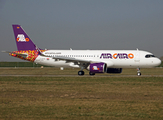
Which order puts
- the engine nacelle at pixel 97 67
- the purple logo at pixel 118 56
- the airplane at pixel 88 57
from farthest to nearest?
the purple logo at pixel 118 56 < the airplane at pixel 88 57 < the engine nacelle at pixel 97 67

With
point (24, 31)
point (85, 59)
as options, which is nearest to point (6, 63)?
point (24, 31)

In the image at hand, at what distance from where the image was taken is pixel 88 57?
4122 cm

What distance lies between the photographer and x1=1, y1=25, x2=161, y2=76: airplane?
129 ft

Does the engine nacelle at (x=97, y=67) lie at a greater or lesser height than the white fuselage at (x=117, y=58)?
lesser

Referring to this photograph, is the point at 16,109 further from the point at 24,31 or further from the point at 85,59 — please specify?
the point at 24,31

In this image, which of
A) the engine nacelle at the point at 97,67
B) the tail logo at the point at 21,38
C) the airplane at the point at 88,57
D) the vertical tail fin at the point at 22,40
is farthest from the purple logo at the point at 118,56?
the tail logo at the point at 21,38

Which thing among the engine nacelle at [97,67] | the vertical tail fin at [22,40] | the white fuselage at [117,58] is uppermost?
the vertical tail fin at [22,40]

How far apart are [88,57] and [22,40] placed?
38.1 feet

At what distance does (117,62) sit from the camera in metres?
39.8

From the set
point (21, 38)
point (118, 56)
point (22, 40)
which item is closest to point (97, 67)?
point (118, 56)

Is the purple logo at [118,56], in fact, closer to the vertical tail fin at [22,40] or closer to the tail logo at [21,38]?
the vertical tail fin at [22,40]

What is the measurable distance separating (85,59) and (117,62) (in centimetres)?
511

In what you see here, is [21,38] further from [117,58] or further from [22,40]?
[117,58]

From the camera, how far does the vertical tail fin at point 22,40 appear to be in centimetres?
4341
